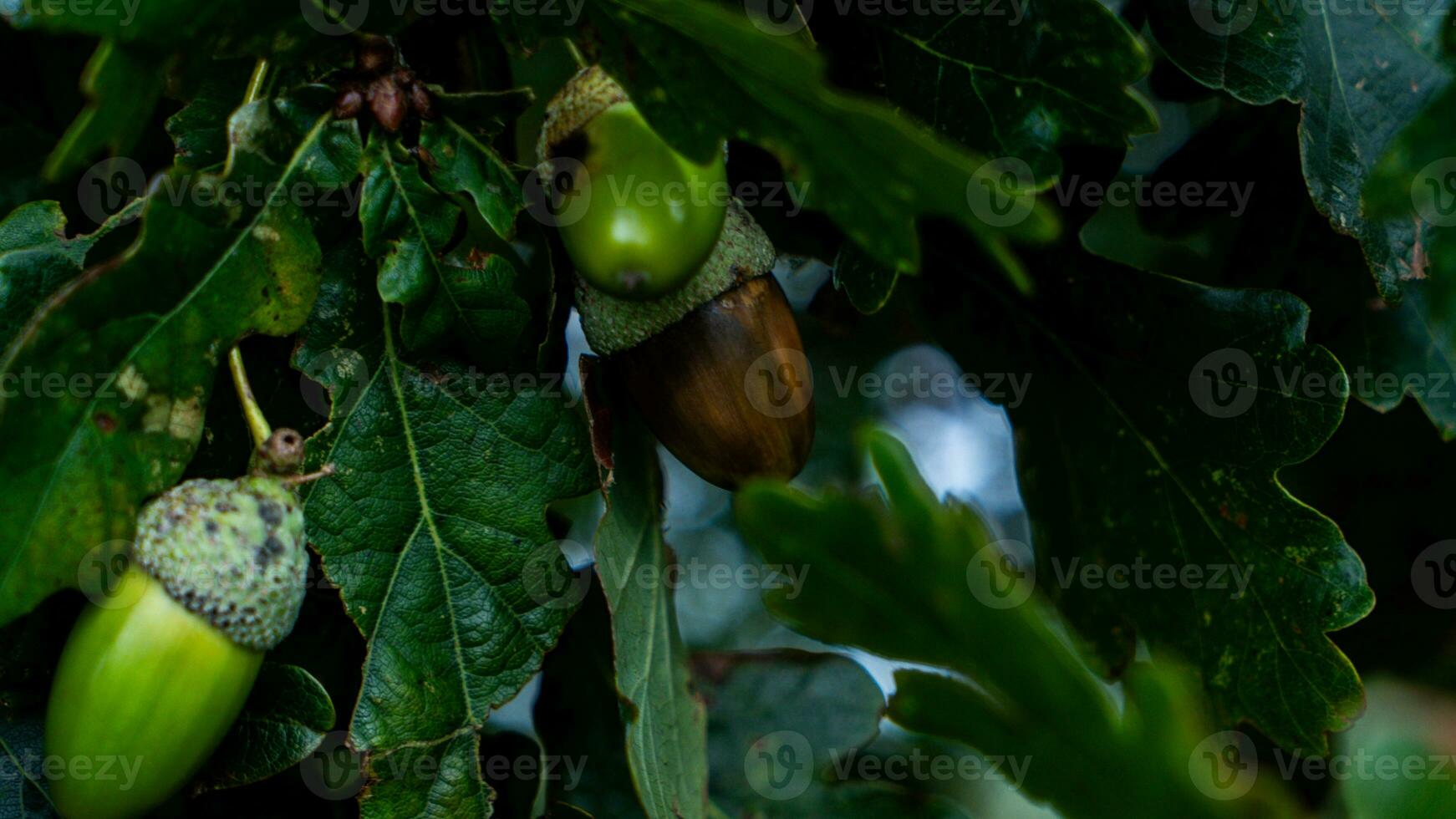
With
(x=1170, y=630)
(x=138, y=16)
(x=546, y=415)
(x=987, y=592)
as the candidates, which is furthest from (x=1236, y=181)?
(x=138, y=16)

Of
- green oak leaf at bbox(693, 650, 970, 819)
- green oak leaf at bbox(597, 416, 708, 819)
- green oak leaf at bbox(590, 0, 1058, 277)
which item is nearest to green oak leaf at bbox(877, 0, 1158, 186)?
green oak leaf at bbox(590, 0, 1058, 277)
